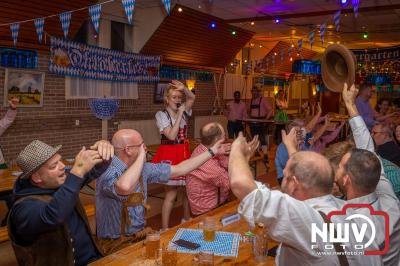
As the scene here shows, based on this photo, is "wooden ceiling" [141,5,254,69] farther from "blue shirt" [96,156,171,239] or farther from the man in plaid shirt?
"blue shirt" [96,156,171,239]

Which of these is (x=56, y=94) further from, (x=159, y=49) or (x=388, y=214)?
(x=388, y=214)

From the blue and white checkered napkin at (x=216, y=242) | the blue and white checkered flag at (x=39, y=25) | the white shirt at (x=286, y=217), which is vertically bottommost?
the blue and white checkered napkin at (x=216, y=242)

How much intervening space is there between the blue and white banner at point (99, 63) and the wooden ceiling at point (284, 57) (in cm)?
709

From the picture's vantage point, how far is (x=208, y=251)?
7.50ft

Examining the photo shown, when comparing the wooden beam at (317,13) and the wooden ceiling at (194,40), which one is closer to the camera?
the wooden beam at (317,13)

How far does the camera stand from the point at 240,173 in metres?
1.58

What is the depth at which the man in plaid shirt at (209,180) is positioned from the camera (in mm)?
3701

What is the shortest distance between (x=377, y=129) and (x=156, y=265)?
3.27 m

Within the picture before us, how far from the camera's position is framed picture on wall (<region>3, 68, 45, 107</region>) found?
653 centimetres

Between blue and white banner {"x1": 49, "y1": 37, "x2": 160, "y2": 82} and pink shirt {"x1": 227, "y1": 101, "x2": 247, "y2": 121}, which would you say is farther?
pink shirt {"x1": 227, "y1": 101, "x2": 247, "y2": 121}

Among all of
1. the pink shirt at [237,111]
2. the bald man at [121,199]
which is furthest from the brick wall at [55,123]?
the bald man at [121,199]

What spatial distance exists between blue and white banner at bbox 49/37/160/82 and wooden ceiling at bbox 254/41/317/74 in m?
7.09

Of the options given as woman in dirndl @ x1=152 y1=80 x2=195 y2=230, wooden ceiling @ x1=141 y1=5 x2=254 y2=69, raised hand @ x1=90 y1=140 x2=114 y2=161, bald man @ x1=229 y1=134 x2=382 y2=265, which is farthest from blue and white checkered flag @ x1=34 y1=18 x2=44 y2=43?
bald man @ x1=229 y1=134 x2=382 y2=265

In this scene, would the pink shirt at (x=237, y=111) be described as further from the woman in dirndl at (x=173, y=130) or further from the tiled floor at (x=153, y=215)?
the woman in dirndl at (x=173, y=130)
